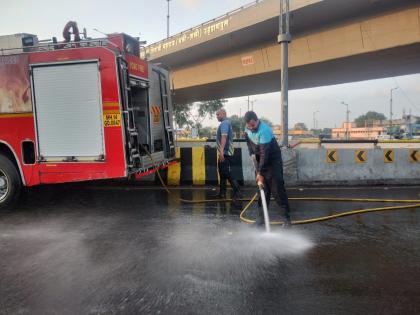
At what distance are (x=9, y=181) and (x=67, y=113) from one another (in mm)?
1799

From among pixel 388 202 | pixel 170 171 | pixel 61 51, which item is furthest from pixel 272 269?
pixel 170 171

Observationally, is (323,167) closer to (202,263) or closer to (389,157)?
(389,157)

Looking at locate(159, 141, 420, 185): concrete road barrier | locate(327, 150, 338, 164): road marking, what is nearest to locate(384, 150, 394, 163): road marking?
locate(159, 141, 420, 185): concrete road barrier

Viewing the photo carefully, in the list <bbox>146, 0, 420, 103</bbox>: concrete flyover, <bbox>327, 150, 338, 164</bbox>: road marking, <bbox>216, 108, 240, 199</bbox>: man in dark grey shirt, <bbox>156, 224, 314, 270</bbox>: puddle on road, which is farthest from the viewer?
<bbox>146, 0, 420, 103</bbox>: concrete flyover

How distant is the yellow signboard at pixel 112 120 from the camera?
6.61 metres

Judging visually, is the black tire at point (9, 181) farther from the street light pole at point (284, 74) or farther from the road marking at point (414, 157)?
the road marking at point (414, 157)

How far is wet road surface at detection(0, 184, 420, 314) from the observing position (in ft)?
10.9

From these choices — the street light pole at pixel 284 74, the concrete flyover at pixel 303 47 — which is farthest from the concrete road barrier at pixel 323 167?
the concrete flyover at pixel 303 47

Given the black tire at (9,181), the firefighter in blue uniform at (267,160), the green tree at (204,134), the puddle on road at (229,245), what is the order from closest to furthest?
1. the puddle on road at (229,245)
2. the firefighter in blue uniform at (267,160)
3. the black tire at (9,181)
4. the green tree at (204,134)

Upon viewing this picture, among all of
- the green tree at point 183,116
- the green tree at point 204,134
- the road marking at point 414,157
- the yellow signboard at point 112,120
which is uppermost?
the green tree at point 183,116

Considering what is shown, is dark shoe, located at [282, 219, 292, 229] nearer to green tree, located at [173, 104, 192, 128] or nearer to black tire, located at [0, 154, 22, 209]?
black tire, located at [0, 154, 22, 209]

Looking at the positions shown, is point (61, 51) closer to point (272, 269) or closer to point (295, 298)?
point (272, 269)

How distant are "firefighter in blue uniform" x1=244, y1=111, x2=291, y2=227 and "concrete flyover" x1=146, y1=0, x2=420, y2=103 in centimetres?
1302

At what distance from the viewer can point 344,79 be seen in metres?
24.5
